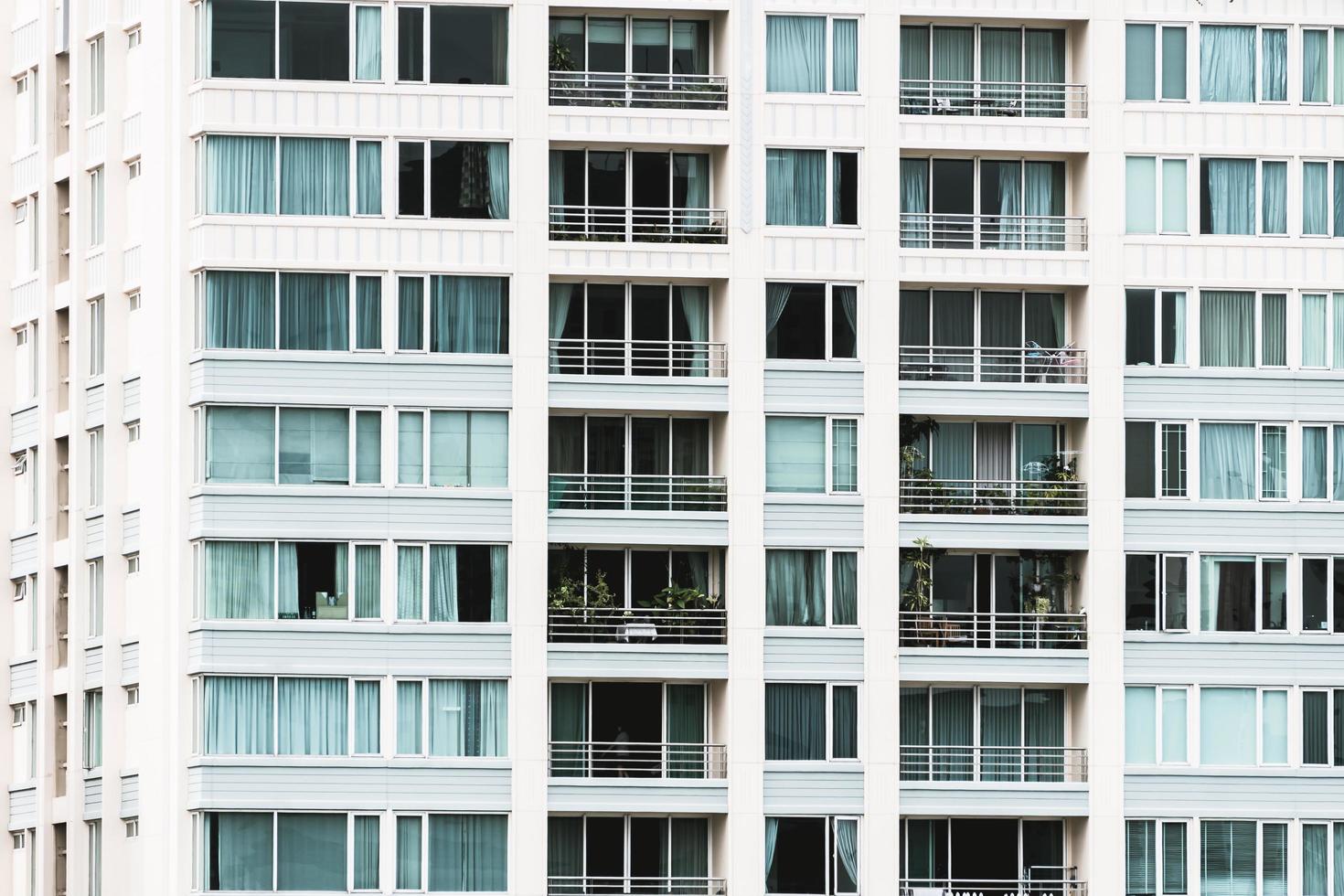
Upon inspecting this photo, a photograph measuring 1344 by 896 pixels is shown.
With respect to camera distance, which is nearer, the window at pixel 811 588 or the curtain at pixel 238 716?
the curtain at pixel 238 716

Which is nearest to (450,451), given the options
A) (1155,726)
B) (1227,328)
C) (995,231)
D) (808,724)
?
(808,724)

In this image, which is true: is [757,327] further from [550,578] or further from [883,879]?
[883,879]

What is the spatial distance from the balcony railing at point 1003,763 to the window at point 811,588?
3.48 meters

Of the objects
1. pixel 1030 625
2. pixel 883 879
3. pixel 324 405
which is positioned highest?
pixel 324 405

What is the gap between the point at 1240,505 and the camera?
80312 mm

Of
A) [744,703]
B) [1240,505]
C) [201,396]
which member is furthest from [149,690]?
[1240,505]

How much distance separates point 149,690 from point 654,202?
15.9 meters

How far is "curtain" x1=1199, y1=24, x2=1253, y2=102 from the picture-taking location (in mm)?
81062

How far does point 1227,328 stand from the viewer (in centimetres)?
8081

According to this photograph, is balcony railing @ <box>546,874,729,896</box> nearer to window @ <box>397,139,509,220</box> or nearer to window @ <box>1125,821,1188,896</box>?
window @ <box>1125,821,1188,896</box>

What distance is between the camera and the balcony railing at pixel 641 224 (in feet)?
262

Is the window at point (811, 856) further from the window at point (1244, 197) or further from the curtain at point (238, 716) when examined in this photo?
the window at point (1244, 197)

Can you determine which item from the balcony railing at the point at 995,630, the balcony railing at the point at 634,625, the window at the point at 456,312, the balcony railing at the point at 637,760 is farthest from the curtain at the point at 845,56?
the balcony railing at the point at 637,760

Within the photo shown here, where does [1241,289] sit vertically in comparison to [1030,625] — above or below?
above
